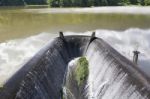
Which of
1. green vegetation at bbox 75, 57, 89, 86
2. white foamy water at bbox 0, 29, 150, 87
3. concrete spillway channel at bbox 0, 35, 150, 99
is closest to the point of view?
concrete spillway channel at bbox 0, 35, 150, 99

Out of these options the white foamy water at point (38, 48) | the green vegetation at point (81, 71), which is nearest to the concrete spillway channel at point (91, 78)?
the green vegetation at point (81, 71)

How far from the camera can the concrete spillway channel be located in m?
10.7

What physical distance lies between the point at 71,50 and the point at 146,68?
406 centimetres

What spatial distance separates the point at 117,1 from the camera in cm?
10625

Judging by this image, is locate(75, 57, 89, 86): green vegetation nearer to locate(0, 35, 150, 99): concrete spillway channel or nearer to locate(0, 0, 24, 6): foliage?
locate(0, 35, 150, 99): concrete spillway channel

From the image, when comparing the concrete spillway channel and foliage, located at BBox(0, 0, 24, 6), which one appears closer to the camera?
the concrete spillway channel

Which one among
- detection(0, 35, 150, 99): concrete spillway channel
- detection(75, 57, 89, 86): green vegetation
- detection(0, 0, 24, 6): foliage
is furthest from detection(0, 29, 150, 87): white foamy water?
detection(0, 0, 24, 6): foliage

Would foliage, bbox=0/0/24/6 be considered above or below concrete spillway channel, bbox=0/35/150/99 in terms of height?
below

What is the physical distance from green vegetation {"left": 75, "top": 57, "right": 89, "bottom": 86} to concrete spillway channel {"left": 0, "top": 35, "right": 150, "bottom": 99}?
20 cm

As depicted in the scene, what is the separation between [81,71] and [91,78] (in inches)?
52.8

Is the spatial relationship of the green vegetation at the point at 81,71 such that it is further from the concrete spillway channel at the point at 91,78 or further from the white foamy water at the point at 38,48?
the white foamy water at the point at 38,48

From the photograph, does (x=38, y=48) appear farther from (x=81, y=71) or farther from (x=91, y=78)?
(x=91, y=78)

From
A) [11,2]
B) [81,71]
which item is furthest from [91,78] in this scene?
[11,2]

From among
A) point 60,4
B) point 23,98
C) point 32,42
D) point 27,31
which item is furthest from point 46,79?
point 60,4
